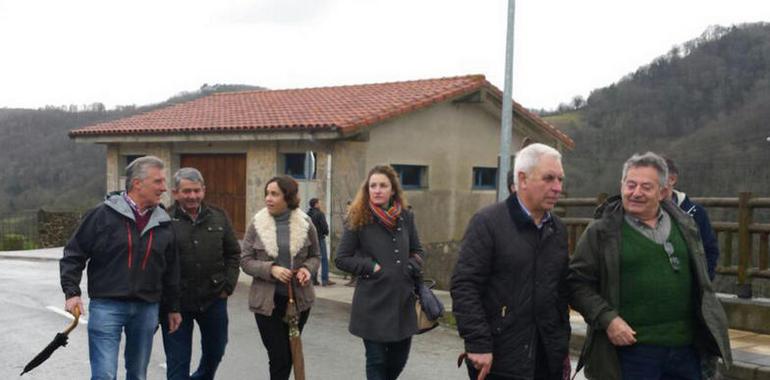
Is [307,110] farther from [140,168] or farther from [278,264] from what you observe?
[140,168]

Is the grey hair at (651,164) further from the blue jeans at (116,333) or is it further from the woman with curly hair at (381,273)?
the blue jeans at (116,333)

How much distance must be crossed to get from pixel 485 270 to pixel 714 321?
1.11 metres

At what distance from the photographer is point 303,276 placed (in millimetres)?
5320

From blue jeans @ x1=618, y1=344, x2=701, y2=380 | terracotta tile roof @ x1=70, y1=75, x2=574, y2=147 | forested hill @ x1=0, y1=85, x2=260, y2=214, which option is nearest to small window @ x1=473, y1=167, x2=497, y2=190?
terracotta tile roof @ x1=70, y1=75, x2=574, y2=147

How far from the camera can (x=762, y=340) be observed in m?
7.94

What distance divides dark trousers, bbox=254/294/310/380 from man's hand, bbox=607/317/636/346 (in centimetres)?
244

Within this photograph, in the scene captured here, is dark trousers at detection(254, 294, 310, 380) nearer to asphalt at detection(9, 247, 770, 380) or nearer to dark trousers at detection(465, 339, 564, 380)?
dark trousers at detection(465, 339, 564, 380)

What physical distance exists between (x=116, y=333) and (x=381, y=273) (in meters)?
1.70

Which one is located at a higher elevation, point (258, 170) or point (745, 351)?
point (258, 170)

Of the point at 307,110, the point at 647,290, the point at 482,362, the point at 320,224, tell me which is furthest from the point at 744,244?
the point at 307,110

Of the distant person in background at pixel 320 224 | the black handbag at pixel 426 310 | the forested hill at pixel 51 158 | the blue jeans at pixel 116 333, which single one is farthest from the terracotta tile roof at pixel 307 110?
the forested hill at pixel 51 158

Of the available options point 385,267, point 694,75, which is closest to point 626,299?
point 385,267

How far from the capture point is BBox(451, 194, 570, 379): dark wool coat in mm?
3625

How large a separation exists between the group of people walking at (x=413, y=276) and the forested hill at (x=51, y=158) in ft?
145
